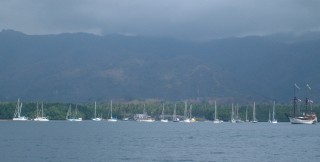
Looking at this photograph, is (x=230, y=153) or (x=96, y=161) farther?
(x=230, y=153)

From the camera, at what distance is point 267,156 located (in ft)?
294

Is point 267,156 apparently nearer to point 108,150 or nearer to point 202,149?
point 202,149

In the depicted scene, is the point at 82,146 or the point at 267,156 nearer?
the point at 267,156

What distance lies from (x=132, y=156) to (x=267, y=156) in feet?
62.7

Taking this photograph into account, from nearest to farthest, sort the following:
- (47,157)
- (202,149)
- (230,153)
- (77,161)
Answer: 1. (77,161)
2. (47,157)
3. (230,153)
4. (202,149)

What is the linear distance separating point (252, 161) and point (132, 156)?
16968mm

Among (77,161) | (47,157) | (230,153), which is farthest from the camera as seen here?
(230,153)

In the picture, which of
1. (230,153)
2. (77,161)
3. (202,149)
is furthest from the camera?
(202,149)

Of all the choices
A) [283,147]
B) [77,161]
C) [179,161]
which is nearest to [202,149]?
[283,147]

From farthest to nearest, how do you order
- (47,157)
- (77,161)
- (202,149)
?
(202,149) < (47,157) < (77,161)

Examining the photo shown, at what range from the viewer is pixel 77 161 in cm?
7950

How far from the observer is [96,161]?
80.2m

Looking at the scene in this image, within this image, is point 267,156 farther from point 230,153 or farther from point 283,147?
point 283,147

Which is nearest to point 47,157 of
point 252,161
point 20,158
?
point 20,158
